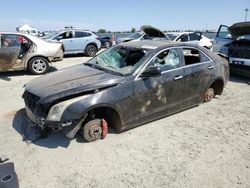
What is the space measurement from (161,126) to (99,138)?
1243 millimetres

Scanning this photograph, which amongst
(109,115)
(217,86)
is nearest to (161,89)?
(109,115)

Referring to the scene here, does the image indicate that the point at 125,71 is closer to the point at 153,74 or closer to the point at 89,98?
the point at 153,74

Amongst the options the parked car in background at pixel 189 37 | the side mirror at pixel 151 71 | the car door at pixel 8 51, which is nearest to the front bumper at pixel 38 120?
the side mirror at pixel 151 71

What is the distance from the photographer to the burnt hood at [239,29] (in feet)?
29.8

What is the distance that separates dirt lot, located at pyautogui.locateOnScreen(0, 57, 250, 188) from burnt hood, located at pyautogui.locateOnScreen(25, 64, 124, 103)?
828 mm

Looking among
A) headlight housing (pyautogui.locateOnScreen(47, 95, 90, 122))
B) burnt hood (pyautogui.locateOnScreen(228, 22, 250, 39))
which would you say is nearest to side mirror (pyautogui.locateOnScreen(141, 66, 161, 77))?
headlight housing (pyautogui.locateOnScreen(47, 95, 90, 122))

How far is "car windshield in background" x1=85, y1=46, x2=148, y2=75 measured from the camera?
4.66 m

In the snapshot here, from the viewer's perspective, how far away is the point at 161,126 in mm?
4902

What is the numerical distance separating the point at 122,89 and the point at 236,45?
6704 mm

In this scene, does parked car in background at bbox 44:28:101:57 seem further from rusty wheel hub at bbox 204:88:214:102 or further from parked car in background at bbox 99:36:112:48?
rusty wheel hub at bbox 204:88:214:102

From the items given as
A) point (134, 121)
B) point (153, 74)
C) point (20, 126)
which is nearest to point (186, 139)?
point (134, 121)

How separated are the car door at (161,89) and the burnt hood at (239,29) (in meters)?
5.20

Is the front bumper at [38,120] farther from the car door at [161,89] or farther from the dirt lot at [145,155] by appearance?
the car door at [161,89]

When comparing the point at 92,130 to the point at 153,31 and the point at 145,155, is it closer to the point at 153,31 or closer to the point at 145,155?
the point at 145,155
